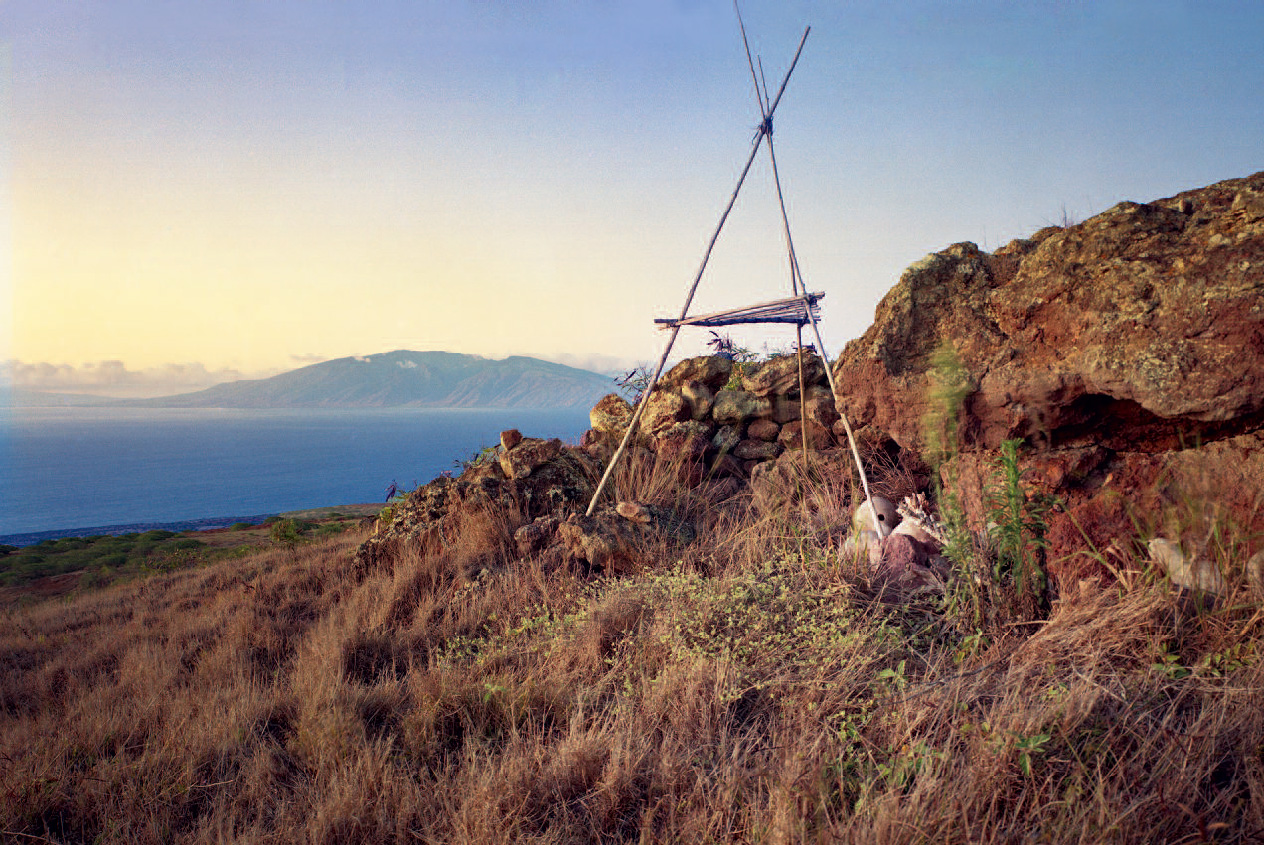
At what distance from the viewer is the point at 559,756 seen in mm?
2430

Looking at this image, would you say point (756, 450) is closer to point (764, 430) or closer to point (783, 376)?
point (764, 430)

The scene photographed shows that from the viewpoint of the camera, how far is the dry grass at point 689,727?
1976mm

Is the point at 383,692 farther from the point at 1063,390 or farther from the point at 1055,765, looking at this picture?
the point at 1063,390

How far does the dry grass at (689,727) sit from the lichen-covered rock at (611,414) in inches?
119

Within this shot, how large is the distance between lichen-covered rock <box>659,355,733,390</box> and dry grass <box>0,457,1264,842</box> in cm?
321

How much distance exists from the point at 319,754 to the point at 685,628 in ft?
5.91

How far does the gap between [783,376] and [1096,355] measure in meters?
3.39

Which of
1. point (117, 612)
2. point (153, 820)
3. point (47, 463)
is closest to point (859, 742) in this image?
point (153, 820)

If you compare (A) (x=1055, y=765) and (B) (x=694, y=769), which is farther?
(B) (x=694, y=769)

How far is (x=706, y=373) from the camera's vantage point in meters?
7.26

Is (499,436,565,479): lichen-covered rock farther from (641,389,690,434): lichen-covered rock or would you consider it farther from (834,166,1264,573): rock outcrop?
(834,166,1264,573): rock outcrop

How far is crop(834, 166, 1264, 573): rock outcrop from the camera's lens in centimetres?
303

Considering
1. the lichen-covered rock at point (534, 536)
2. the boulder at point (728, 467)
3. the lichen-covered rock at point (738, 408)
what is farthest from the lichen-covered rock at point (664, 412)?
the lichen-covered rock at point (534, 536)

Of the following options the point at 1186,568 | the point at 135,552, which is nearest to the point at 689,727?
the point at 1186,568
